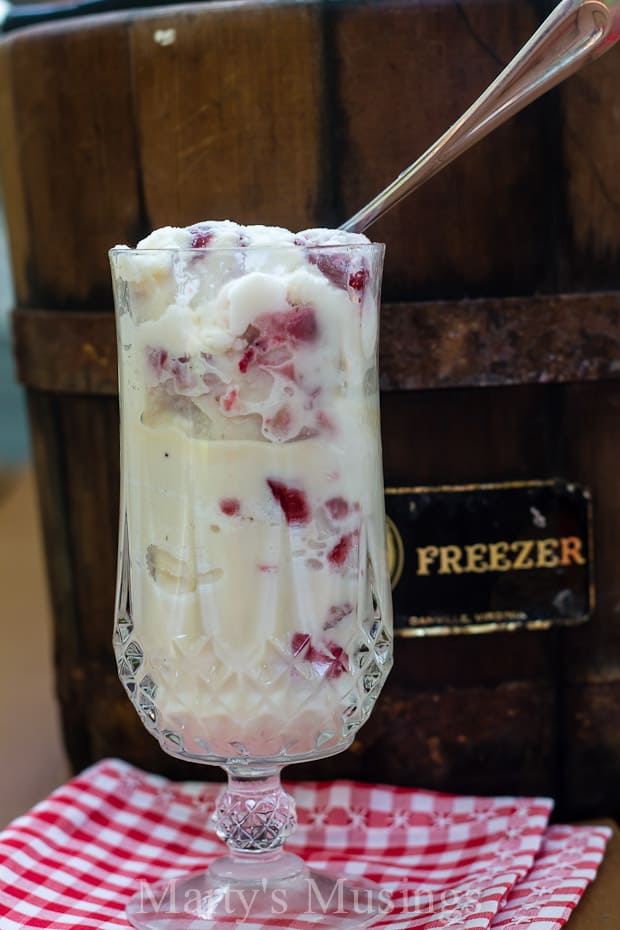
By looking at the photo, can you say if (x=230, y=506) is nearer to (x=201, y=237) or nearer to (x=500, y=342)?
(x=201, y=237)

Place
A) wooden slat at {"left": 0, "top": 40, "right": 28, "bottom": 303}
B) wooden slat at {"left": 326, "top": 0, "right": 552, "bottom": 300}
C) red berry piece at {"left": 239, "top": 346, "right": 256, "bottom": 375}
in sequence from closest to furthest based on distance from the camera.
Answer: red berry piece at {"left": 239, "top": 346, "right": 256, "bottom": 375}
wooden slat at {"left": 326, "top": 0, "right": 552, "bottom": 300}
wooden slat at {"left": 0, "top": 40, "right": 28, "bottom": 303}

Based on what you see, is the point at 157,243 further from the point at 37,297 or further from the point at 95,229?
the point at 37,297

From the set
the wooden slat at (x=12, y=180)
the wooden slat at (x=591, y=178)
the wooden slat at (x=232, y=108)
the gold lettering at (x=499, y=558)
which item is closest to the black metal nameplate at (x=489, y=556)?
the gold lettering at (x=499, y=558)

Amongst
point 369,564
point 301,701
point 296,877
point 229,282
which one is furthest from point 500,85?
point 296,877

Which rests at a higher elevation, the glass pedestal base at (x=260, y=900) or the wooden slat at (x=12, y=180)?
the wooden slat at (x=12, y=180)

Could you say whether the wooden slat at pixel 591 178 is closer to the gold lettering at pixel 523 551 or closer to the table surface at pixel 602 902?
the gold lettering at pixel 523 551

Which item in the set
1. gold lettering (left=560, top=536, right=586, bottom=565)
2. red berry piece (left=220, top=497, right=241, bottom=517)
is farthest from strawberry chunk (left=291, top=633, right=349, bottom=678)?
gold lettering (left=560, top=536, right=586, bottom=565)

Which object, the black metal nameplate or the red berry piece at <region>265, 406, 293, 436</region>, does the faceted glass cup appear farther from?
the black metal nameplate
